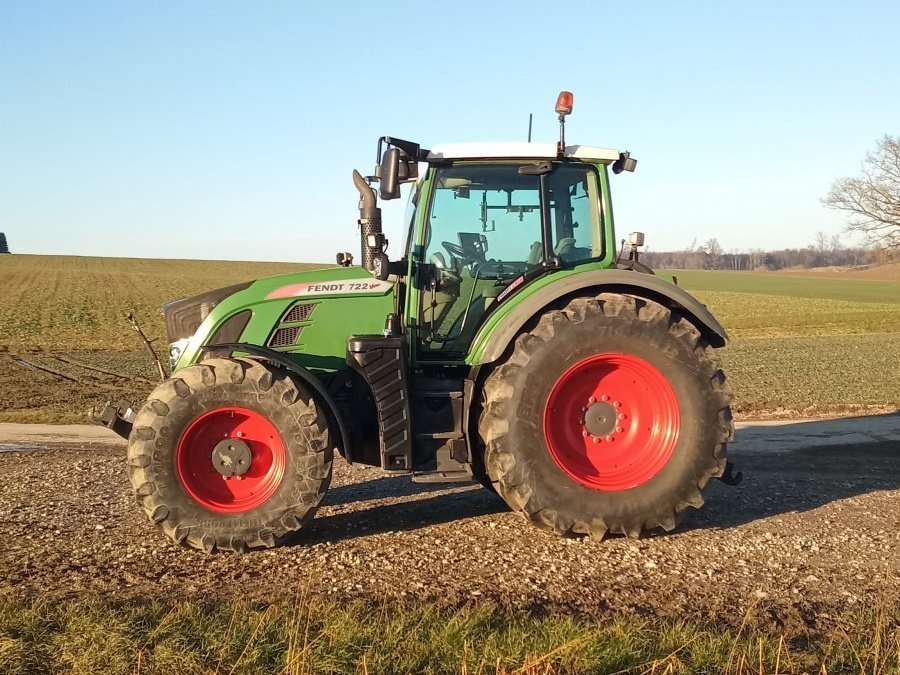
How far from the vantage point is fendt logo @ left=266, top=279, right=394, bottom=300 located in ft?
17.9

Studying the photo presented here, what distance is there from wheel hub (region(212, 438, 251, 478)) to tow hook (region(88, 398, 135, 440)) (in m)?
0.68

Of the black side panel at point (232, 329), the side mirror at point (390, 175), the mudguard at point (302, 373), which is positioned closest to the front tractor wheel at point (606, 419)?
the mudguard at point (302, 373)

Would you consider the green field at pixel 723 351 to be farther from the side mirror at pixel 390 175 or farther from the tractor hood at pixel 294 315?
the side mirror at pixel 390 175

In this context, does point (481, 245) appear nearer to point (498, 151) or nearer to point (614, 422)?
point (498, 151)

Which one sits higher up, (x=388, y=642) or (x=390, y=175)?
(x=390, y=175)

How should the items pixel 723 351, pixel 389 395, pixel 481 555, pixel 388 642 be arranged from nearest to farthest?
pixel 388 642 < pixel 481 555 < pixel 389 395 < pixel 723 351

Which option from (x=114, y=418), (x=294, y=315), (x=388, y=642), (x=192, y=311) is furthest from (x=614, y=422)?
(x=114, y=418)

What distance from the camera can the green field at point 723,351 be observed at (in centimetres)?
1305

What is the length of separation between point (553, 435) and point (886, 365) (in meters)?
15.8

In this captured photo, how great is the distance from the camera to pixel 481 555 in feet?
15.9

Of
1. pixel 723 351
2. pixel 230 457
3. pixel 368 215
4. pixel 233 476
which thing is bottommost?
pixel 723 351

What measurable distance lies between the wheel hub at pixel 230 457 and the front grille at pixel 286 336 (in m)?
0.80

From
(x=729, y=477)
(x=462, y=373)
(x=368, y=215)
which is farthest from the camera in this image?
(x=462, y=373)

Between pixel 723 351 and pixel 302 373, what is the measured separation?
18372 millimetres
